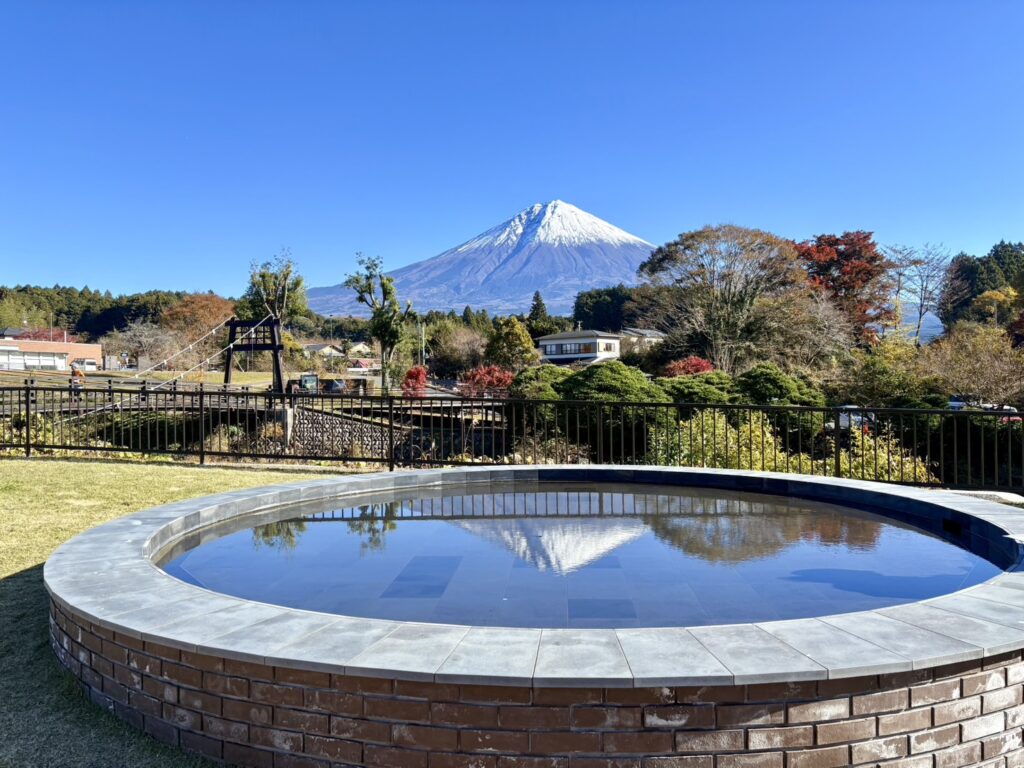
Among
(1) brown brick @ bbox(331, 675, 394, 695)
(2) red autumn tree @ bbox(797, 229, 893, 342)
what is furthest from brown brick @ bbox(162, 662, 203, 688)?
(2) red autumn tree @ bbox(797, 229, 893, 342)

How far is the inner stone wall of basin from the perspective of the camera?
194 cm

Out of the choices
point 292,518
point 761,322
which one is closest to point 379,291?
point 761,322

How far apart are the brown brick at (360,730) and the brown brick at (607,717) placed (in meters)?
0.56

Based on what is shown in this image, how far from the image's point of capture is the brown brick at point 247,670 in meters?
2.14

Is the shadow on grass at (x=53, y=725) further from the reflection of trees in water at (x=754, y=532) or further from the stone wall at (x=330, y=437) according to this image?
the stone wall at (x=330, y=437)

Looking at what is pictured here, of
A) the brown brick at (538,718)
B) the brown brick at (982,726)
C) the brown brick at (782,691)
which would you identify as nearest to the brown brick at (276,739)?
the brown brick at (538,718)

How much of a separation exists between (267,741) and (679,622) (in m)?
1.63

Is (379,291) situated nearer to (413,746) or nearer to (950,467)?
(950,467)

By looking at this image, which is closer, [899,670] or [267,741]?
[899,670]

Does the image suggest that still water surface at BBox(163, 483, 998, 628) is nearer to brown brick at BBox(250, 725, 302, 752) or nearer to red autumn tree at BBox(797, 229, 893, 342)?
brown brick at BBox(250, 725, 302, 752)

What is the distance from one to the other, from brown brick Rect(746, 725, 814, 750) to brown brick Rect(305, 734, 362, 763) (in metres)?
1.14

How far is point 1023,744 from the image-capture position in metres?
2.26

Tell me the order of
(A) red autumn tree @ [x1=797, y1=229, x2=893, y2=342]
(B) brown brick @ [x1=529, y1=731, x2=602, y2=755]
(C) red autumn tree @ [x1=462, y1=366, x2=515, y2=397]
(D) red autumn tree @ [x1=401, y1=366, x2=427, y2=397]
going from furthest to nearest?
(A) red autumn tree @ [x1=797, y1=229, x2=893, y2=342] < (D) red autumn tree @ [x1=401, y1=366, x2=427, y2=397] < (C) red autumn tree @ [x1=462, y1=366, x2=515, y2=397] < (B) brown brick @ [x1=529, y1=731, x2=602, y2=755]

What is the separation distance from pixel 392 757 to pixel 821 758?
1240 mm
